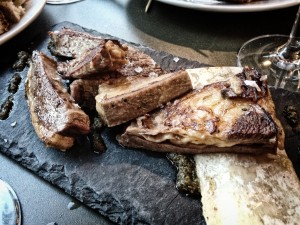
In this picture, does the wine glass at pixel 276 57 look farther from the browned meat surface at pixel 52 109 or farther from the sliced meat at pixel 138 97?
the browned meat surface at pixel 52 109

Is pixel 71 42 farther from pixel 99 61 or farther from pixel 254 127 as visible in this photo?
pixel 254 127

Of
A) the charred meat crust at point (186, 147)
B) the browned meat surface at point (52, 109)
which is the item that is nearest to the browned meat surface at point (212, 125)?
the charred meat crust at point (186, 147)

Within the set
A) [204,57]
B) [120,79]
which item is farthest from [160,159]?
[204,57]

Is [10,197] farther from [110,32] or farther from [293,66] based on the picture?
[293,66]

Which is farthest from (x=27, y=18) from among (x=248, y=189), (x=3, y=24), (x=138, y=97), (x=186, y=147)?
(x=248, y=189)

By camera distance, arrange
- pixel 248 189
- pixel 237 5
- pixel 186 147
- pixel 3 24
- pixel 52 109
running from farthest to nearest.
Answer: pixel 237 5, pixel 3 24, pixel 52 109, pixel 186 147, pixel 248 189

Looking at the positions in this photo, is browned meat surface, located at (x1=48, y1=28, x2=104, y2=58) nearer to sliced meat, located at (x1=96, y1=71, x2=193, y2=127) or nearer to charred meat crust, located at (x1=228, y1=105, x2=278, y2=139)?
sliced meat, located at (x1=96, y1=71, x2=193, y2=127)

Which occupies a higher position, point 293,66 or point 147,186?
point 147,186
